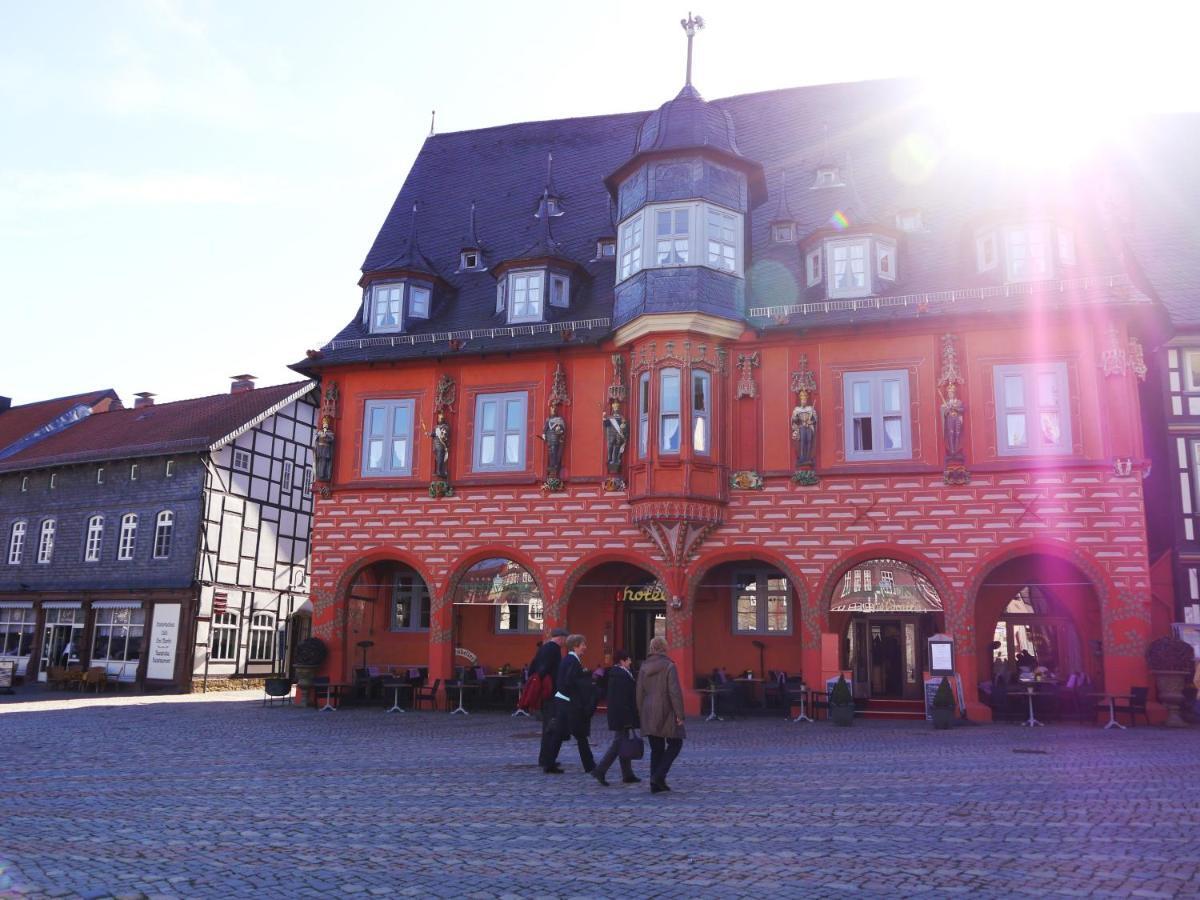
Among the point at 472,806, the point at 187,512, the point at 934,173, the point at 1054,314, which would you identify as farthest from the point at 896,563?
the point at 187,512

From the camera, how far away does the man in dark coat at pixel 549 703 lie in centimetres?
1327

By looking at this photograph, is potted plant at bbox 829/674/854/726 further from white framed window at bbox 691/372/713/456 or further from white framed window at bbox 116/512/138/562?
white framed window at bbox 116/512/138/562

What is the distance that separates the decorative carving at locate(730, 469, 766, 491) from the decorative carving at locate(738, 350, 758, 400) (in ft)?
5.85

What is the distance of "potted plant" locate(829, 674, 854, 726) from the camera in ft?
70.1

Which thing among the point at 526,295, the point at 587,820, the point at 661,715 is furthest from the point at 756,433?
the point at 587,820

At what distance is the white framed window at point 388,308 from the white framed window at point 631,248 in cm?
620

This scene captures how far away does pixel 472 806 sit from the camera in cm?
1066

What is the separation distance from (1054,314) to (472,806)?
17.5 meters

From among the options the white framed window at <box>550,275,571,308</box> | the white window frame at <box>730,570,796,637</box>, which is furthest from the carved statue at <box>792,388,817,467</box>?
the white framed window at <box>550,275,571,308</box>

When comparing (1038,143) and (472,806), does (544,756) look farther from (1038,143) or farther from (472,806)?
(1038,143)

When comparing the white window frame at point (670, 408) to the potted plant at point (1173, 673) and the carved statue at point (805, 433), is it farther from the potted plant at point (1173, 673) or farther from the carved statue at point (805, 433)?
the potted plant at point (1173, 673)

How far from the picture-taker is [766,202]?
2778 centimetres

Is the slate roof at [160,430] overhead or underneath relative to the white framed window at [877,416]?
overhead

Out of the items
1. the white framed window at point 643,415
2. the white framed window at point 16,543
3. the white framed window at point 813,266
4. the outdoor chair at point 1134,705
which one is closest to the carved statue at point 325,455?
the white framed window at point 643,415
